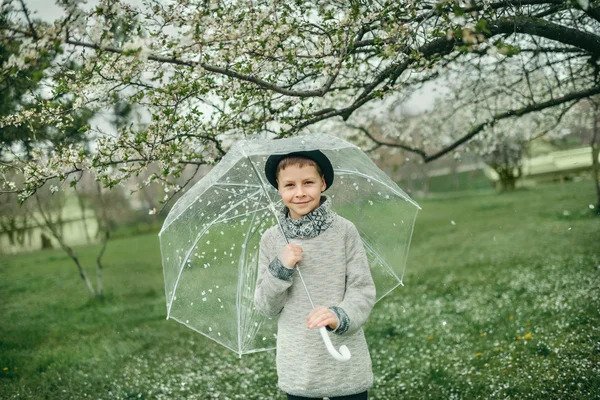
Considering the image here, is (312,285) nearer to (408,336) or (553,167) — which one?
(408,336)

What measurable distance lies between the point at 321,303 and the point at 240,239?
0.80 metres

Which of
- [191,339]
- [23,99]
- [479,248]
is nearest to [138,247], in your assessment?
[479,248]

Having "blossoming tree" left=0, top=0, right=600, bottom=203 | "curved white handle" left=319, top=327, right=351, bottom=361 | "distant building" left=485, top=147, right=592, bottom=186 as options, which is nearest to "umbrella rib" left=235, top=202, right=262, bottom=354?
"blossoming tree" left=0, top=0, right=600, bottom=203

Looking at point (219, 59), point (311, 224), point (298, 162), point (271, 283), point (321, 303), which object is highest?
point (219, 59)

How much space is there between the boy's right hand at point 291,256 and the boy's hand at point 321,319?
24 centimetres

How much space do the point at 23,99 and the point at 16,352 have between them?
3.35 meters

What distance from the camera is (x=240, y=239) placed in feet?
→ 11.2

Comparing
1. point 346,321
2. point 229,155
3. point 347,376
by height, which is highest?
point 229,155

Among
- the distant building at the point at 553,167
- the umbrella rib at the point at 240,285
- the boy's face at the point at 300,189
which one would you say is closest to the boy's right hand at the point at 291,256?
the boy's face at the point at 300,189

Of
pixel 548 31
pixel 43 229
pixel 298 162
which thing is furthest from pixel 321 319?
pixel 43 229

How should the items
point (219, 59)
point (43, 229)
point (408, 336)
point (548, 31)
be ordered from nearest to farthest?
point (219, 59)
point (548, 31)
point (408, 336)
point (43, 229)

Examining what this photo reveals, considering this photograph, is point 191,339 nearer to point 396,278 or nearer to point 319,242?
point 396,278

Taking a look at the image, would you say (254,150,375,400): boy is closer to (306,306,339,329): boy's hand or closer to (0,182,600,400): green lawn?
(306,306,339,329): boy's hand

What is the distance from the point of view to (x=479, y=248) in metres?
14.2
